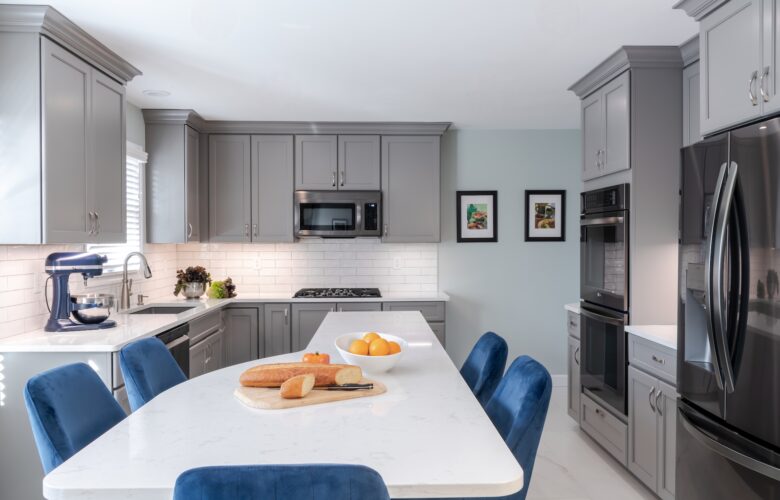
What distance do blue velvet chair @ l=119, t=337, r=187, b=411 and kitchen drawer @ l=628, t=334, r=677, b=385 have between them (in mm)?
2288

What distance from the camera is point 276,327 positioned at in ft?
15.6

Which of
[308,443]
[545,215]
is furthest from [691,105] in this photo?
[308,443]

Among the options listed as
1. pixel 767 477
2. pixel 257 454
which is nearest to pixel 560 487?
pixel 767 477

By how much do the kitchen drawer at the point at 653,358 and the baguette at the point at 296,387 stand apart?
73.9 inches

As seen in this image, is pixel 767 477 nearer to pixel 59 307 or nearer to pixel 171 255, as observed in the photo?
pixel 59 307

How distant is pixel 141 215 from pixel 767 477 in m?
4.49

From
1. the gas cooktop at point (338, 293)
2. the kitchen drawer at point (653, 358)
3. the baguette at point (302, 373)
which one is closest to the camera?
the baguette at point (302, 373)

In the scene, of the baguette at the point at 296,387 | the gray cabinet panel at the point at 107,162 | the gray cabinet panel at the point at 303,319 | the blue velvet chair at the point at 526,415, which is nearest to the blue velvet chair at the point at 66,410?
the baguette at the point at 296,387

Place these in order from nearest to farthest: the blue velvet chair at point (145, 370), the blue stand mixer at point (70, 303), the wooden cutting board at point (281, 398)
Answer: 1. the wooden cutting board at point (281, 398)
2. the blue velvet chair at point (145, 370)
3. the blue stand mixer at point (70, 303)

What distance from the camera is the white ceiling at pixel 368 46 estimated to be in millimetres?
2518

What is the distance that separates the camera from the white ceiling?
252cm

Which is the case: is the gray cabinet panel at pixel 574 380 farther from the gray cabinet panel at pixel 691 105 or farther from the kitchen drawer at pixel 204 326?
the kitchen drawer at pixel 204 326

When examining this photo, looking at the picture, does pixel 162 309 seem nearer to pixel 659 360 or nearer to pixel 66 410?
pixel 66 410

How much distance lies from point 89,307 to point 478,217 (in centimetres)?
351
